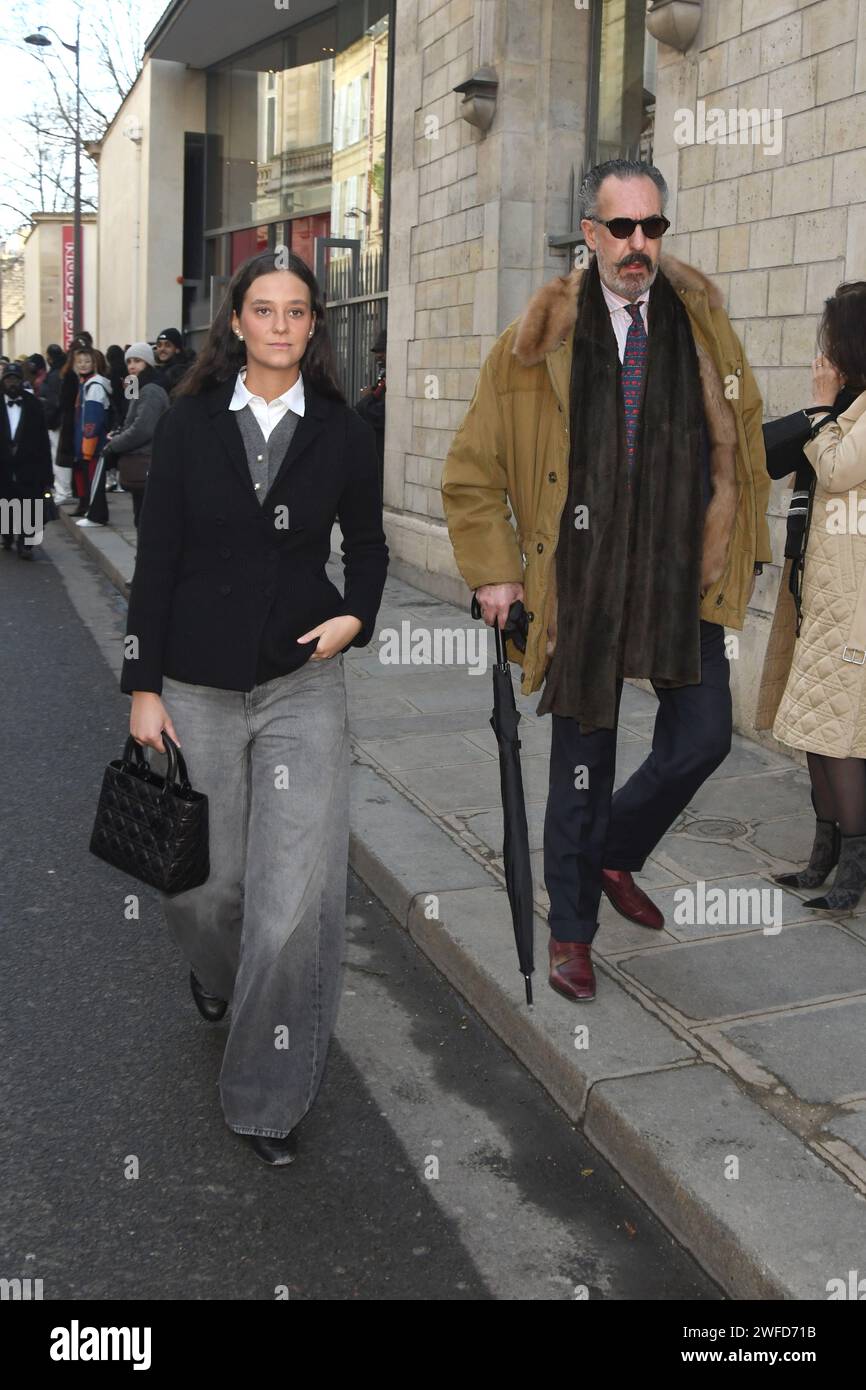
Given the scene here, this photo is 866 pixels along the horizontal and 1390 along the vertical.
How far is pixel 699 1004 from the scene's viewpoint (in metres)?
3.88

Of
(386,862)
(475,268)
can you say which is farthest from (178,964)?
(475,268)

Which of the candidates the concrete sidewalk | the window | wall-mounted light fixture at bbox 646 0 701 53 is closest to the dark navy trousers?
the concrete sidewalk

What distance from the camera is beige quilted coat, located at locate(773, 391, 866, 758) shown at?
170 inches

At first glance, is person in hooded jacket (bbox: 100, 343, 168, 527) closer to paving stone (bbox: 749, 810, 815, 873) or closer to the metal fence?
the metal fence

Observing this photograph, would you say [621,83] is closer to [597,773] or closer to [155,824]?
[597,773]

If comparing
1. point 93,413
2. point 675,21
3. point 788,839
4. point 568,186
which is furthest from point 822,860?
point 93,413

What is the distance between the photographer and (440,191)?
1123 cm

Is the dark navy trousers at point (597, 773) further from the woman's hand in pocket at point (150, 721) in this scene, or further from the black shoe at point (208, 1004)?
the woman's hand in pocket at point (150, 721)

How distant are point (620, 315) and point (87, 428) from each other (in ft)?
42.4

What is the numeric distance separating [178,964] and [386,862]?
895 millimetres

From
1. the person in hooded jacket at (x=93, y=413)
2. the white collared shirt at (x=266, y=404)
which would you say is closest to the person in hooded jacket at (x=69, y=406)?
the person in hooded jacket at (x=93, y=413)
